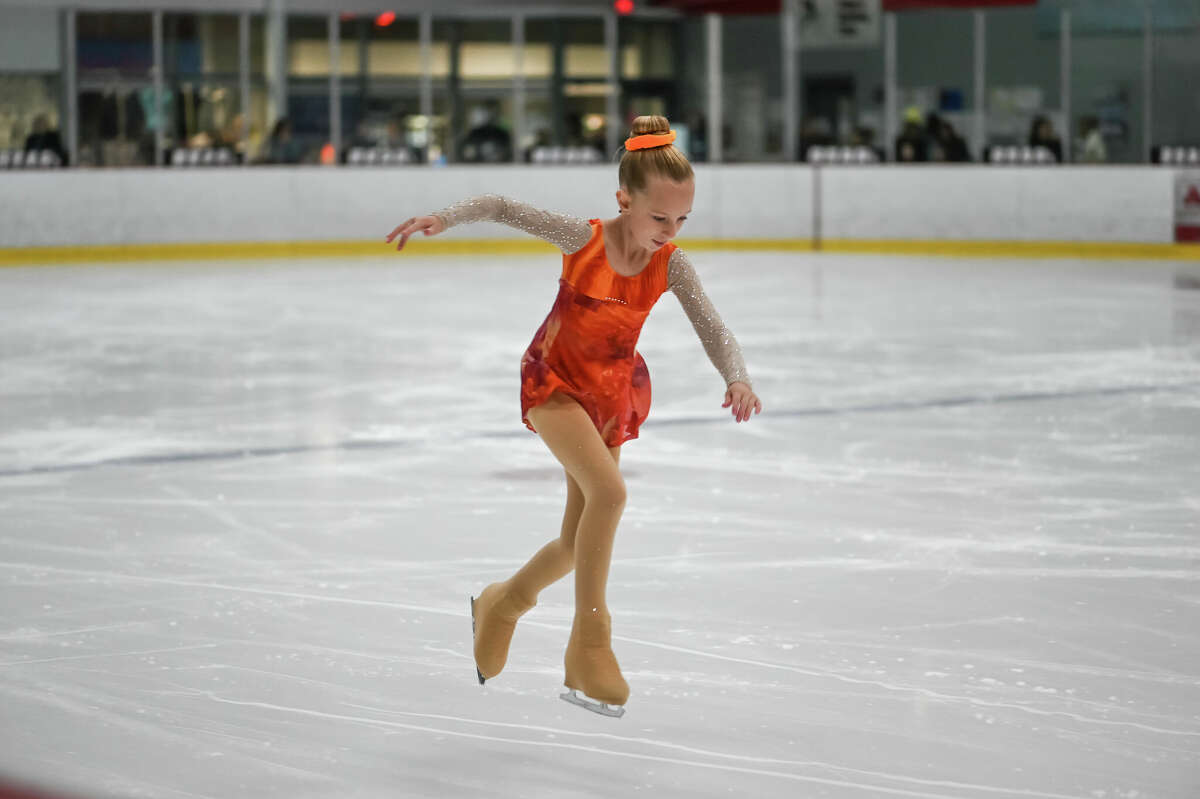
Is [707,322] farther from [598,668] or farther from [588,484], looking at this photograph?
[598,668]

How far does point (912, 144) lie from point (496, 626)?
15.5m

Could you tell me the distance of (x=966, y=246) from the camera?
54.2 ft

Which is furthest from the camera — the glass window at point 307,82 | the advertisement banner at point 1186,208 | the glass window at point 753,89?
the glass window at point 753,89

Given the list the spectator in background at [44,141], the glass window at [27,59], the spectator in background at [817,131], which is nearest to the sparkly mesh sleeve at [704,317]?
the spectator in background at [44,141]

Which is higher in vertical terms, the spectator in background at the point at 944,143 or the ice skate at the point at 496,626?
the spectator in background at the point at 944,143

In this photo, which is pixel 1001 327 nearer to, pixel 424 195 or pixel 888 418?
pixel 888 418

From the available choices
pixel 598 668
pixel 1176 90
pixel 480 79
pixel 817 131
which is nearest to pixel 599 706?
pixel 598 668

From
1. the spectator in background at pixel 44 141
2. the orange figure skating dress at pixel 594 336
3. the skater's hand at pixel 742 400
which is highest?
Answer: the spectator in background at pixel 44 141

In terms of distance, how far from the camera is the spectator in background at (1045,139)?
17.1 m

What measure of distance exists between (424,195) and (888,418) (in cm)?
1042

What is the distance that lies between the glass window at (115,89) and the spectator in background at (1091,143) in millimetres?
11021

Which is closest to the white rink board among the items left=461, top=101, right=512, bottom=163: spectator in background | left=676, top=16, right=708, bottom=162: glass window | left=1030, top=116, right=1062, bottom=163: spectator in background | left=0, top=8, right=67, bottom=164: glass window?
left=1030, top=116, right=1062, bottom=163: spectator in background

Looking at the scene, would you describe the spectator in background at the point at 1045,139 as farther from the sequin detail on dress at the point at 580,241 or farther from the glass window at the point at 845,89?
the sequin detail on dress at the point at 580,241

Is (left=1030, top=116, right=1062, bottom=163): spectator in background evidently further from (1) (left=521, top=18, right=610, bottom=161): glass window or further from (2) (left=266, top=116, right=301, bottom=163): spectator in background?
(2) (left=266, top=116, right=301, bottom=163): spectator in background
